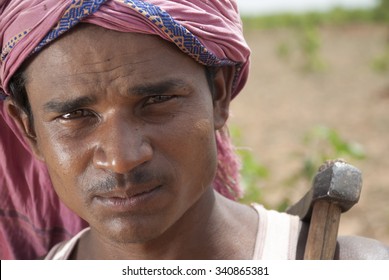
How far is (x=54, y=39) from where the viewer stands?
2.04m

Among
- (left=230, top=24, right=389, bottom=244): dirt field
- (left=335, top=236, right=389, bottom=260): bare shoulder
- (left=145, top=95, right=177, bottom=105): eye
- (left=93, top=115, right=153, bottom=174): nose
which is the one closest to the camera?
(left=93, top=115, right=153, bottom=174): nose

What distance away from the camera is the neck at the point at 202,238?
2.36 meters

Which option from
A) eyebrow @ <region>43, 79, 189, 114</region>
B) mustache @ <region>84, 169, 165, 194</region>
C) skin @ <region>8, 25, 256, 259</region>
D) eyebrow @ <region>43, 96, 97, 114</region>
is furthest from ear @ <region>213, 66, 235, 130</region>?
eyebrow @ <region>43, 96, 97, 114</region>

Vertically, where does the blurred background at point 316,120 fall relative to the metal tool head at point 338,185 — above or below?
below

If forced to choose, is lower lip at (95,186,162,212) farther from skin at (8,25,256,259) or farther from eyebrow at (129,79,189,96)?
eyebrow at (129,79,189,96)

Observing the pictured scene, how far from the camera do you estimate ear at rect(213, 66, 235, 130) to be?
7.63 ft

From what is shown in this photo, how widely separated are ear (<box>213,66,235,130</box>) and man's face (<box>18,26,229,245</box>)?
0.17 metres

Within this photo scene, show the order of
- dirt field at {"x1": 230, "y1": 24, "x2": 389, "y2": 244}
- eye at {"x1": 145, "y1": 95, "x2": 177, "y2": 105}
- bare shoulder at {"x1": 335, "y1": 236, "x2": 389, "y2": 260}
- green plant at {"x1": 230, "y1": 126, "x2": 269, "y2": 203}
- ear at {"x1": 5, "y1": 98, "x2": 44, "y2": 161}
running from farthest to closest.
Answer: dirt field at {"x1": 230, "y1": 24, "x2": 389, "y2": 244}, green plant at {"x1": 230, "y1": 126, "x2": 269, "y2": 203}, ear at {"x1": 5, "y1": 98, "x2": 44, "y2": 161}, bare shoulder at {"x1": 335, "y1": 236, "x2": 389, "y2": 260}, eye at {"x1": 145, "y1": 95, "x2": 177, "y2": 105}

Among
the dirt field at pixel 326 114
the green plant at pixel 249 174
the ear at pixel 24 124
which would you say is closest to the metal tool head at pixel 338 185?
the dirt field at pixel 326 114

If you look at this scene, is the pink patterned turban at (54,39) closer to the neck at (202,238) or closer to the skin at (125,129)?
the skin at (125,129)

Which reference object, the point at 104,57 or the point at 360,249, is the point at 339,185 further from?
the point at 104,57

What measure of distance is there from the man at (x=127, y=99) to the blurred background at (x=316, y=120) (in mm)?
728

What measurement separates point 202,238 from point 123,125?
2.20 ft

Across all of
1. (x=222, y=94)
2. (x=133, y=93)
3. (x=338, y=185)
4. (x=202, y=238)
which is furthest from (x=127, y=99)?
(x=338, y=185)
